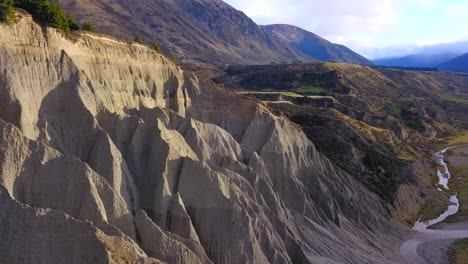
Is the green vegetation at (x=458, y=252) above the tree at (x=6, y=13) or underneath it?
underneath

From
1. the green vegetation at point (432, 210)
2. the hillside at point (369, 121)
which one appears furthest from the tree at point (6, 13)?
the green vegetation at point (432, 210)

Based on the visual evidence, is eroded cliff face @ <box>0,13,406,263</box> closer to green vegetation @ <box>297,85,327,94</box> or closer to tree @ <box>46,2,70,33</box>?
tree @ <box>46,2,70,33</box>

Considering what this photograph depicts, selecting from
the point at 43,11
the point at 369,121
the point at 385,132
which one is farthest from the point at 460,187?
the point at 43,11

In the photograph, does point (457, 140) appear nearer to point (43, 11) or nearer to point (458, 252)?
point (458, 252)

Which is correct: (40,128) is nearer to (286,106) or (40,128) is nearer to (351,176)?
(351,176)

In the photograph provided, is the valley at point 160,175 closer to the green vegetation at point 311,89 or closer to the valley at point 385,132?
the valley at point 385,132

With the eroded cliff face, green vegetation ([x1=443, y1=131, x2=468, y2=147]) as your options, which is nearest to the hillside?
green vegetation ([x1=443, y1=131, x2=468, y2=147])
